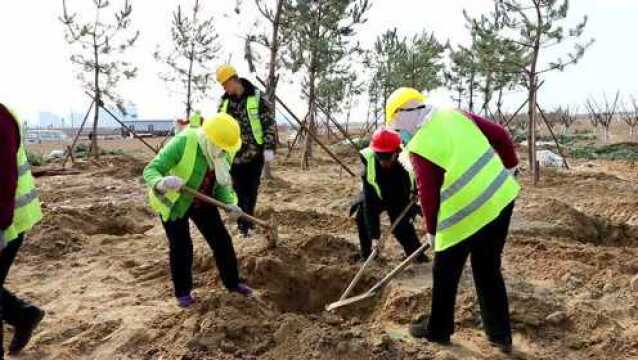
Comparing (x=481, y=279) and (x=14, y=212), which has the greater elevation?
(x=14, y=212)

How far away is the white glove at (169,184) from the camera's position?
3752 millimetres

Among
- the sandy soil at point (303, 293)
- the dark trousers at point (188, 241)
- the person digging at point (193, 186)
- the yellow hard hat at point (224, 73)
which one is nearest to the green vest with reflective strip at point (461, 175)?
the sandy soil at point (303, 293)

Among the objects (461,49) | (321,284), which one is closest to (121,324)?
(321,284)

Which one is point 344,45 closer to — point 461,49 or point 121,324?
point 461,49

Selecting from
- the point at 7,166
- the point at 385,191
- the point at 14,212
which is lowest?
the point at 385,191

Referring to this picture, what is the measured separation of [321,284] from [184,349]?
5.94 feet

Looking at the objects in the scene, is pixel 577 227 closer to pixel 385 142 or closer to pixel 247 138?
pixel 385 142

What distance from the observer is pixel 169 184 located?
3754 mm

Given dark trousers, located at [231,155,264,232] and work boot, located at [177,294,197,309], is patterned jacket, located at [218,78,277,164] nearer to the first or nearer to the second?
dark trousers, located at [231,155,264,232]

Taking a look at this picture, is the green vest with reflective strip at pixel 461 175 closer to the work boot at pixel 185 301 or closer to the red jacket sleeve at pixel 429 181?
the red jacket sleeve at pixel 429 181

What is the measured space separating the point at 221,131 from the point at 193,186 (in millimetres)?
430

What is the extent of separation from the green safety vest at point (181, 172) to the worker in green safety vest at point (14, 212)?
2.61 feet

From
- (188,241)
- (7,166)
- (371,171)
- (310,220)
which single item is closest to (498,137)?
(371,171)

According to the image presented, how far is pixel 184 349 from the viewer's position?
10.7 feet
